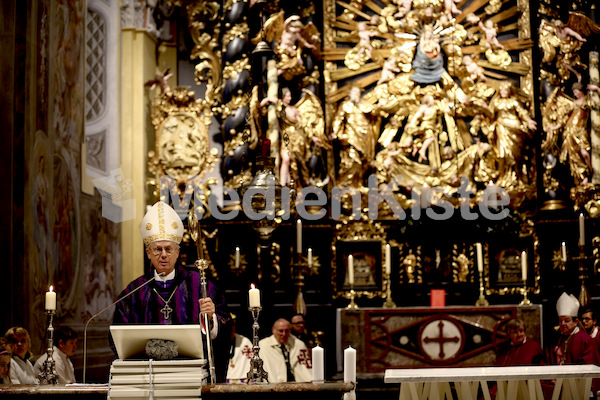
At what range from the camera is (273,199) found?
22.2 feet

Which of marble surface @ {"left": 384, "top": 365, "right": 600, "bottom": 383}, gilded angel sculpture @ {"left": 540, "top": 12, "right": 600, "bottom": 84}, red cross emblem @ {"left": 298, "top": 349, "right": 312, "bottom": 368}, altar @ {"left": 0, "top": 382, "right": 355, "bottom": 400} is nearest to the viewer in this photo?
altar @ {"left": 0, "top": 382, "right": 355, "bottom": 400}

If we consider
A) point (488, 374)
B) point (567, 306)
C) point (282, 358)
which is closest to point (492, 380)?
point (488, 374)

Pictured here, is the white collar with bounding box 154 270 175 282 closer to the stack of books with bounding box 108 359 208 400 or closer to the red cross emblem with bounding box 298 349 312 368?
the stack of books with bounding box 108 359 208 400

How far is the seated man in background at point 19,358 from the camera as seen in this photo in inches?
270

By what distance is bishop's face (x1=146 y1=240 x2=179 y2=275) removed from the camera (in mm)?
5461

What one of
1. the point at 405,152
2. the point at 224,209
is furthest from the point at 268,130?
the point at 405,152

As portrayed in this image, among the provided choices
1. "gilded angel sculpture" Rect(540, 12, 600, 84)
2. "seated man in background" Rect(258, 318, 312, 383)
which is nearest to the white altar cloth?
"seated man in background" Rect(258, 318, 312, 383)

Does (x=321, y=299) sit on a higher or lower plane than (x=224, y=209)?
Answer: lower

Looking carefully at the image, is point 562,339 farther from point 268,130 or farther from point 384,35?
point 384,35

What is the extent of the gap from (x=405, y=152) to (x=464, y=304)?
216 centimetres

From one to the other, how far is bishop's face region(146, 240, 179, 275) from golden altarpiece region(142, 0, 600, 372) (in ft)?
17.0

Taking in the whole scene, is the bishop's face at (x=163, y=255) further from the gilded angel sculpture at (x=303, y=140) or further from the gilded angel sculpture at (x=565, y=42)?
the gilded angel sculpture at (x=565, y=42)

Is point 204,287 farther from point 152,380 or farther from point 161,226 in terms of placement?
point 152,380

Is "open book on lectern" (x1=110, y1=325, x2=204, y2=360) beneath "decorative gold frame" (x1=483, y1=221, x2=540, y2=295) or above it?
beneath
